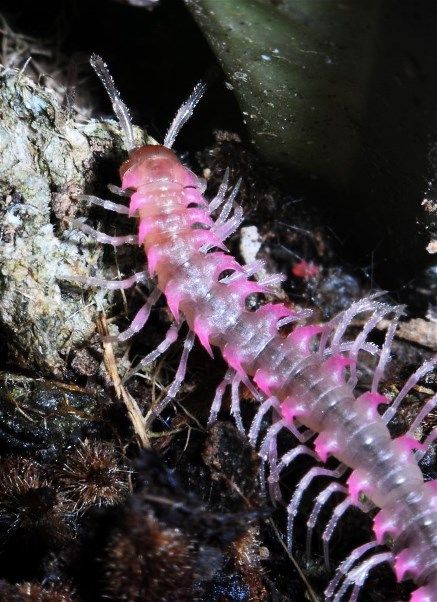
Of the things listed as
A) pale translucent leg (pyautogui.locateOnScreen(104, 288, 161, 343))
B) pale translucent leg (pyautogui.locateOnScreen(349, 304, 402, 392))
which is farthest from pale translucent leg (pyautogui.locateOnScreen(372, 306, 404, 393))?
pale translucent leg (pyautogui.locateOnScreen(104, 288, 161, 343))

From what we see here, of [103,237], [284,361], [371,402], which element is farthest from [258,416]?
[103,237]

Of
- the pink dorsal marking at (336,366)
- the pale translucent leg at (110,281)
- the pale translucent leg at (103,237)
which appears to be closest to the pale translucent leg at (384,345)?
the pink dorsal marking at (336,366)

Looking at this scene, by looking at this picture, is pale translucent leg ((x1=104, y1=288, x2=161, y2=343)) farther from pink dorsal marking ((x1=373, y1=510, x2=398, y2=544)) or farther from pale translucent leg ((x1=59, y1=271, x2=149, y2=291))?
pink dorsal marking ((x1=373, y1=510, x2=398, y2=544))

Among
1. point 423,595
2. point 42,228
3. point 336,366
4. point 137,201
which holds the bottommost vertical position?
point 423,595

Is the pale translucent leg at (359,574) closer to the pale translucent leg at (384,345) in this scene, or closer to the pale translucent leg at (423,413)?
the pale translucent leg at (423,413)

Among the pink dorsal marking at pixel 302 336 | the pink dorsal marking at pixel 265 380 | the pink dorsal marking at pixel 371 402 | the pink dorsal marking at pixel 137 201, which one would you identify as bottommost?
the pink dorsal marking at pixel 265 380

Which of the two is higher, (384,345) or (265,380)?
(384,345)

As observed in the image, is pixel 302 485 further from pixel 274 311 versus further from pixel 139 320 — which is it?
pixel 139 320
